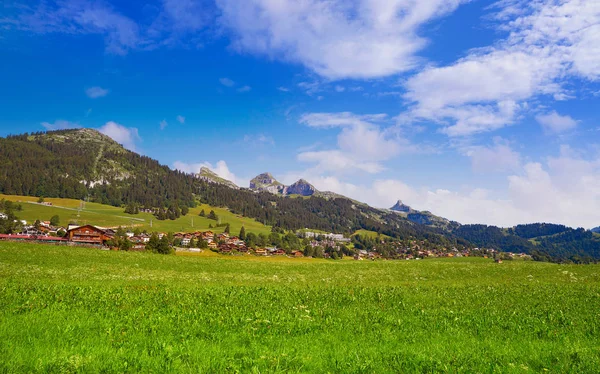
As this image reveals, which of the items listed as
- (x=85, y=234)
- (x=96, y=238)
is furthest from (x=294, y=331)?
(x=85, y=234)

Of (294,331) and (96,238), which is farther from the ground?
(294,331)

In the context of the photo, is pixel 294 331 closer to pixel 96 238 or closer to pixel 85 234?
pixel 96 238

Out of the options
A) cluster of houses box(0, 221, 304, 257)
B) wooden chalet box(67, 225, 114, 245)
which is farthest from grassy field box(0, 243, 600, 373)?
wooden chalet box(67, 225, 114, 245)

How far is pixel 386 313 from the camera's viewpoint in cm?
1491

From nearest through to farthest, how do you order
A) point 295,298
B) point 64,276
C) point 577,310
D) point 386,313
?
point 386,313 < point 577,310 < point 295,298 < point 64,276

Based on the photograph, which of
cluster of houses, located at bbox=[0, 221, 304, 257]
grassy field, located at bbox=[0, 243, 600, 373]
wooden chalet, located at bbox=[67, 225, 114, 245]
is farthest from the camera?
wooden chalet, located at bbox=[67, 225, 114, 245]

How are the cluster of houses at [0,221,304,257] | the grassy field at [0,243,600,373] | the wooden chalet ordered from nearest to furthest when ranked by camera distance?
the grassy field at [0,243,600,373] → the cluster of houses at [0,221,304,257] → the wooden chalet

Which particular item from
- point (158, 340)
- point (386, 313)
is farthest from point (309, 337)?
point (386, 313)

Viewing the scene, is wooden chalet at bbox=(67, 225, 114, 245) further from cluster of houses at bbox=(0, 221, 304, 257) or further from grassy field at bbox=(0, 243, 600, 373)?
grassy field at bbox=(0, 243, 600, 373)

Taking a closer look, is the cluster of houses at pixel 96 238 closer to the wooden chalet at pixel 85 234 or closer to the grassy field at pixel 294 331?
the wooden chalet at pixel 85 234

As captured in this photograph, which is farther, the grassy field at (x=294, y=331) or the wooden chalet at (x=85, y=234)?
the wooden chalet at (x=85, y=234)

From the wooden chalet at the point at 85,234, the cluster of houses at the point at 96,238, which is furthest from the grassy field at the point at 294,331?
the wooden chalet at the point at 85,234

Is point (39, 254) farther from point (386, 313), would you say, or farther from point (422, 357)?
point (422, 357)

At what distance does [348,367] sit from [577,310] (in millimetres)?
15634
